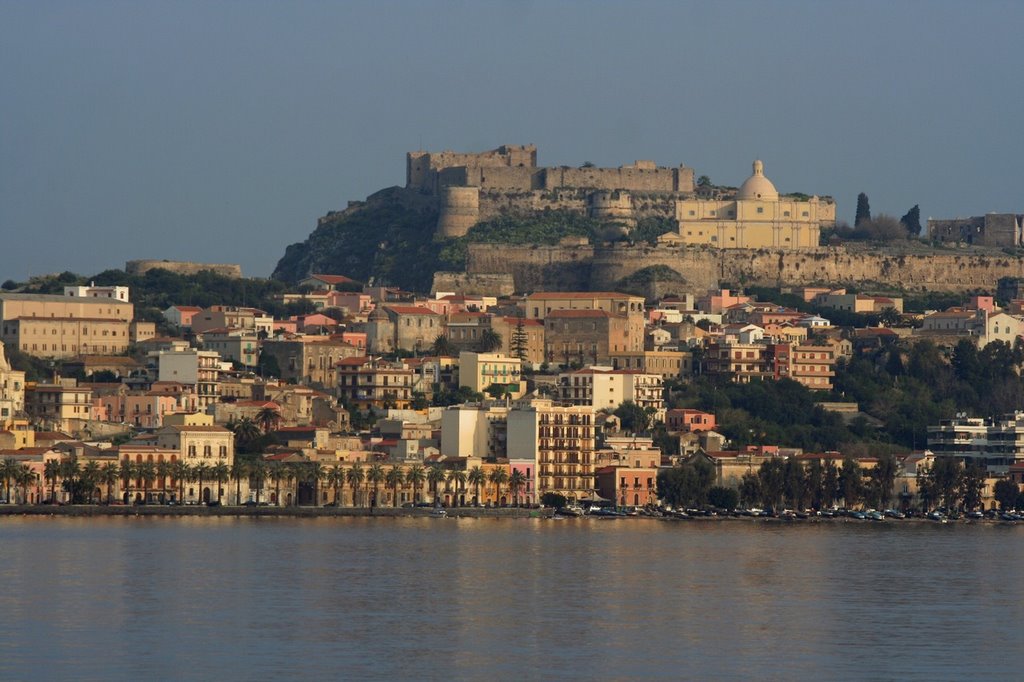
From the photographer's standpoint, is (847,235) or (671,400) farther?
(847,235)

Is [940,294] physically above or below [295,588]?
above

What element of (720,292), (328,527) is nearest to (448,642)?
(328,527)

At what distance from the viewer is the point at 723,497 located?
8744 centimetres

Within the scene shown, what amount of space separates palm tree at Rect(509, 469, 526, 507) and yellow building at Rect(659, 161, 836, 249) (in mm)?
33470

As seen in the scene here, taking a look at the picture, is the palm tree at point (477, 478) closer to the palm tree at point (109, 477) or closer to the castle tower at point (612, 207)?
the palm tree at point (109, 477)

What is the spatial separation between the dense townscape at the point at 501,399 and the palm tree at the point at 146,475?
7 centimetres

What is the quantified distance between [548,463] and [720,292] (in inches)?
1199

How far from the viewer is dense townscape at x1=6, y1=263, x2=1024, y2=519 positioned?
282ft

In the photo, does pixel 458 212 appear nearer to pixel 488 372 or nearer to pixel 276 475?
pixel 488 372

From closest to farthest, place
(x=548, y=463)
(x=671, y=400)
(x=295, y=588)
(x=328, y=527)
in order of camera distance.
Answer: (x=295, y=588) < (x=328, y=527) < (x=548, y=463) < (x=671, y=400)

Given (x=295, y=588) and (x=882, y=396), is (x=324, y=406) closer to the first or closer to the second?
(x=882, y=396)

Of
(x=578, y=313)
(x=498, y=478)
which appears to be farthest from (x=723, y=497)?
(x=578, y=313)

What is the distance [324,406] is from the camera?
9331 centimetres

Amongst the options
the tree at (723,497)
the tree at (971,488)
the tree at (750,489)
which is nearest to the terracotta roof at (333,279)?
the tree at (723,497)
